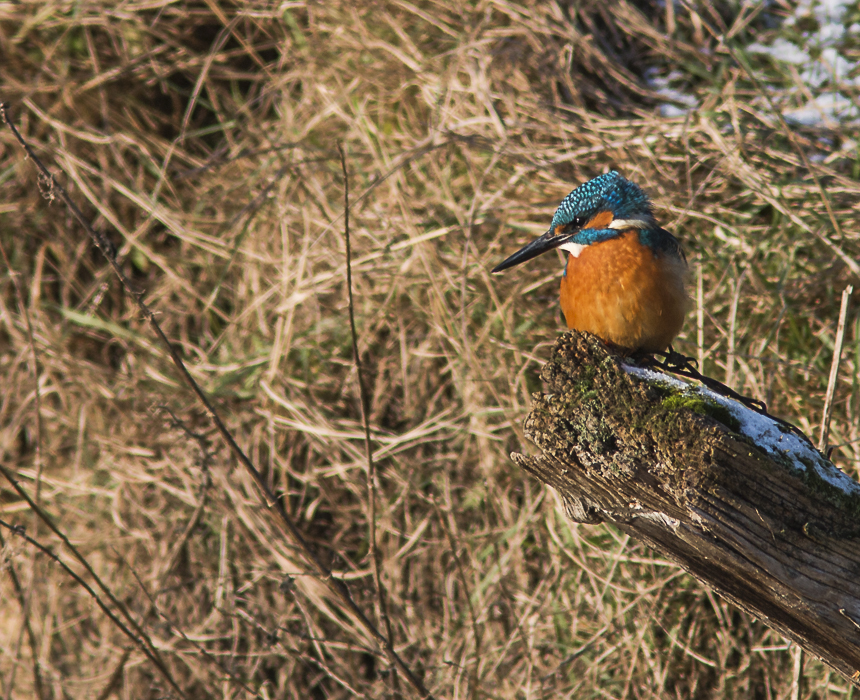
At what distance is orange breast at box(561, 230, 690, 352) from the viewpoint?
6.23ft

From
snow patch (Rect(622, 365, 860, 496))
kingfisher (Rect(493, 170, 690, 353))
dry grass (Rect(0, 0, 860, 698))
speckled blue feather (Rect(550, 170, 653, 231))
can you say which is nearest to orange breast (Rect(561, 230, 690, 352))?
kingfisher (Rect(493, 170, 690, 353))

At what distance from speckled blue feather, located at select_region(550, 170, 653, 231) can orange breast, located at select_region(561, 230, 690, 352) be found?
11 cm

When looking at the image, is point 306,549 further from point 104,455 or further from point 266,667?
point 104,455

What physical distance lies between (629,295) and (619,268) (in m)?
0.09

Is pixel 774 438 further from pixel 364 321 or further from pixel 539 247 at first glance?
pixel 364 321

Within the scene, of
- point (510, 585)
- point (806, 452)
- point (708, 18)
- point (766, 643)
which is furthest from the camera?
point (708, 18)

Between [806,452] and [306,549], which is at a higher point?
[806,452]

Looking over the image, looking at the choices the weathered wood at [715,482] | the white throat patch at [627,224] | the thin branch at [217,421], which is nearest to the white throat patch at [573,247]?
the white throat patch at [627,224]

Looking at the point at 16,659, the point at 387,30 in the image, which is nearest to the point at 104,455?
the point at 16,659

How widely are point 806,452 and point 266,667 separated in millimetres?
2760

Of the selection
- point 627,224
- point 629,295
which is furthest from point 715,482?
point 627,224

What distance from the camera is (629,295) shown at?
1908 mm

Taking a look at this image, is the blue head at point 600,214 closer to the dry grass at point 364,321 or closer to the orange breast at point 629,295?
the orange breast at point 629,295

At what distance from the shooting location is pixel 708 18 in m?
4.00
